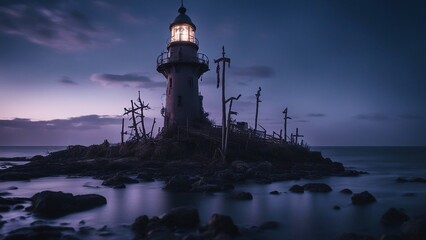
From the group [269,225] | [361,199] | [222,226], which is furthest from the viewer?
[361,199]

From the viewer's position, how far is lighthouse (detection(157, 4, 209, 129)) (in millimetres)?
36656

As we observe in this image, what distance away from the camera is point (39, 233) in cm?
959

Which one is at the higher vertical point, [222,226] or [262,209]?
[222,226]

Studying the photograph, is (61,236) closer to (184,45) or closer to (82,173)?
(82,173)

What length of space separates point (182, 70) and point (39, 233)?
29.2m

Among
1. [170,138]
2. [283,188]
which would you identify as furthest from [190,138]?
[283,188]

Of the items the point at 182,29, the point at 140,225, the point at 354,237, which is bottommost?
the point at 140,225

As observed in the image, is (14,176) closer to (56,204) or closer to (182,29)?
(56,204)

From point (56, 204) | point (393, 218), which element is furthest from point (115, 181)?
point (393, 218)

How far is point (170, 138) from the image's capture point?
33.6 m

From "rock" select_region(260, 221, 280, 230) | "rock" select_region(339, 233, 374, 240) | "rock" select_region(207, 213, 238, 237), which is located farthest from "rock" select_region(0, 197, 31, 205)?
"rock" select_region(339, 233, 374, 240)

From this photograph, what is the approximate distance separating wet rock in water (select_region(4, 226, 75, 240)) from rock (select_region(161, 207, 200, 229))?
2940 mm

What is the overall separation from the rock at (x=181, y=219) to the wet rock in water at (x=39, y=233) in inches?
116

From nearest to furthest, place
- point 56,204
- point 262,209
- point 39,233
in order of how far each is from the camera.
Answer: point 39,233, point 56,204, point 262,209
